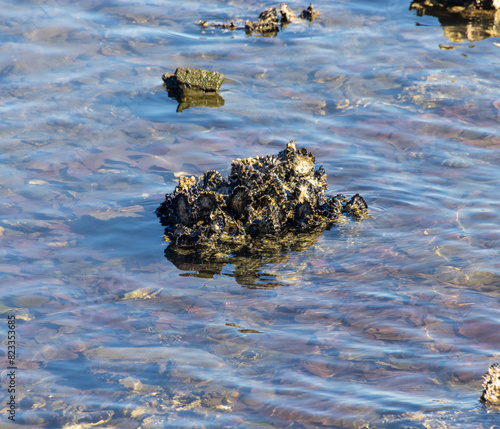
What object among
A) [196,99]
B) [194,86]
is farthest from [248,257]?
[194,86]

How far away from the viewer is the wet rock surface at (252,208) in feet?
21.0

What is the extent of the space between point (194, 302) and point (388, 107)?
519 centimetres

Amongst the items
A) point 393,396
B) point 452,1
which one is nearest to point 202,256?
point 393,396

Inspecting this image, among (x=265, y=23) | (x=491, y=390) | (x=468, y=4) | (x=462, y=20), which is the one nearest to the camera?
(x=491, y=390)

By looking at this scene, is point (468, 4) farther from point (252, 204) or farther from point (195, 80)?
point (252, 204)

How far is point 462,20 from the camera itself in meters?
12.3

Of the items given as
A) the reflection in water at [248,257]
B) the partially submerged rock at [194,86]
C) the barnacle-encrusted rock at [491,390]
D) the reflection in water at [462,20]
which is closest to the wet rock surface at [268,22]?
the reflection in water at [462,20]

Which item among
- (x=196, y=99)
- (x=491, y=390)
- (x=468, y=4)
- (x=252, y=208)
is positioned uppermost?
(x=468, y=4)

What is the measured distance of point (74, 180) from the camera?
761cm

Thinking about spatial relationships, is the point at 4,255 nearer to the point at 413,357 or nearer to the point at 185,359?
the point at 185,359

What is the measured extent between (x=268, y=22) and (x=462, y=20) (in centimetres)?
394

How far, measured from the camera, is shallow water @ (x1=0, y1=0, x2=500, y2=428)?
461 centimetres

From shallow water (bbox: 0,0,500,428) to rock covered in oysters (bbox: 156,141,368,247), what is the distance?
0.28 meters

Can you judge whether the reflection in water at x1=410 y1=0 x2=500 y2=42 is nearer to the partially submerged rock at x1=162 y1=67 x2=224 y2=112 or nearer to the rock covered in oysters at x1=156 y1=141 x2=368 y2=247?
the partially submerged rock at x1=162 y1=67 x2=224 y2=112
